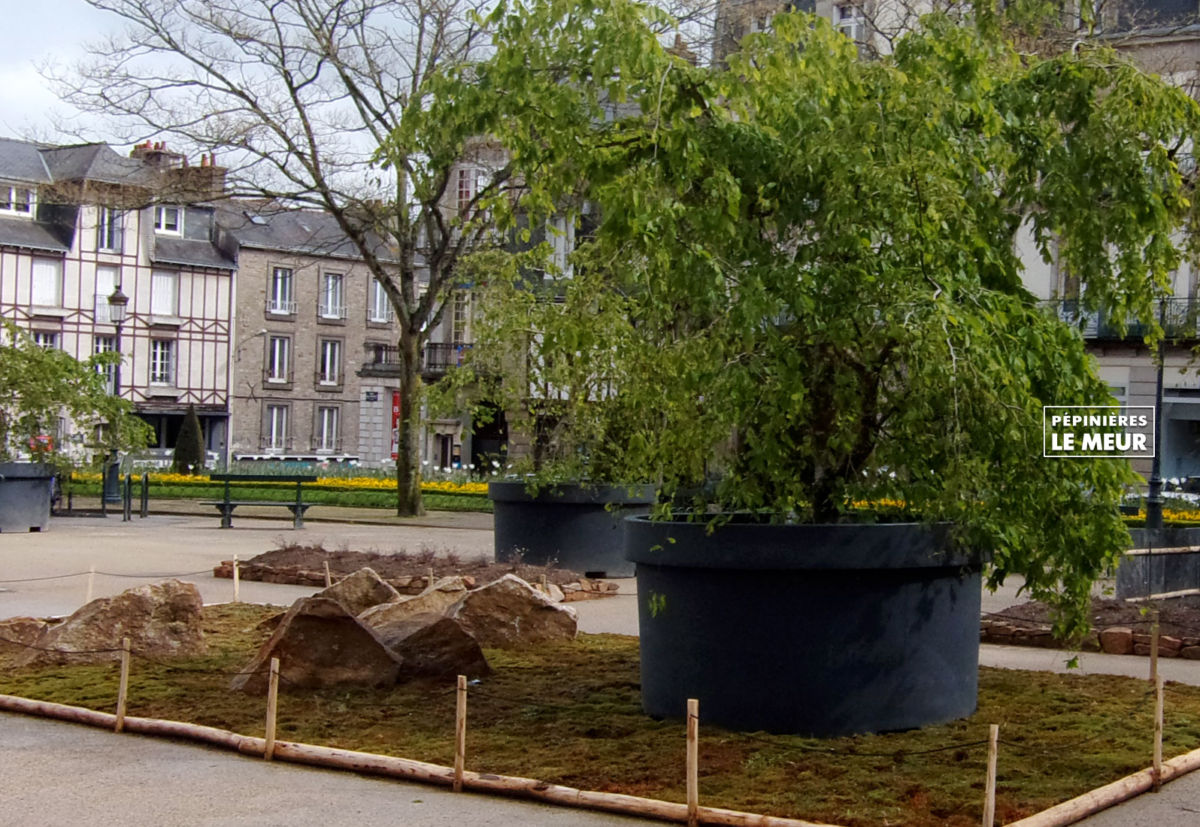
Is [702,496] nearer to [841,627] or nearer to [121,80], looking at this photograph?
[841,627]

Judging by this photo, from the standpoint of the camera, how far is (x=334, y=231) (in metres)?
67.4

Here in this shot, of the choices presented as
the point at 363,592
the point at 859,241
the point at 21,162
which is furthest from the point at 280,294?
the point at 859,241

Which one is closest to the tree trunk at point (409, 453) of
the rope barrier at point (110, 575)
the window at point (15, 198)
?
the rope barrier at point (110, 575)

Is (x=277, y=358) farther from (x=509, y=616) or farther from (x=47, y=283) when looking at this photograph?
(x=509, y=616)

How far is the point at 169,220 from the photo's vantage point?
61.7 m

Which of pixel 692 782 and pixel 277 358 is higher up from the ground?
pixel 277 358

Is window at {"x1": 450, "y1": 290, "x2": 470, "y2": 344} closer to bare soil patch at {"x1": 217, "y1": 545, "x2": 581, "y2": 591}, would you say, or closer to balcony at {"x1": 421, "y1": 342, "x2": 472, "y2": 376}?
balcony at {"x1": 421, "y1": 342, "x2": 472, "y2": 376}

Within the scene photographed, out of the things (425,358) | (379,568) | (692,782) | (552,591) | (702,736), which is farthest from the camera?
(425,358)

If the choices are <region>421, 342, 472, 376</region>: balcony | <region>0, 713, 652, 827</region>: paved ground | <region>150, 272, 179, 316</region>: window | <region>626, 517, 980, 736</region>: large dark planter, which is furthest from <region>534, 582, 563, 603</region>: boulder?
<region>150, 272, 179, 316</region>: window

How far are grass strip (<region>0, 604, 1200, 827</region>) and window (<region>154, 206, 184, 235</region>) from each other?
5285 centimetres

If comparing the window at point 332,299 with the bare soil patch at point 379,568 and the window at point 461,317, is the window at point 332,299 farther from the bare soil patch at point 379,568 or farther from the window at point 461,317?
the bare soil patch at point 379,568

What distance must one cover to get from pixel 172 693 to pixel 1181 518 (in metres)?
17.9

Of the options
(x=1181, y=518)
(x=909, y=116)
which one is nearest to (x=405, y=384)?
(x=1181, y=518)

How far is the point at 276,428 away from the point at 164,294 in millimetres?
6723
